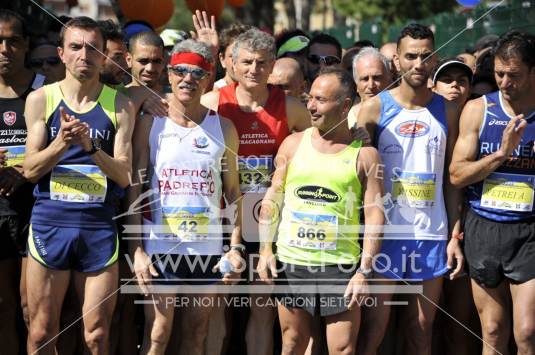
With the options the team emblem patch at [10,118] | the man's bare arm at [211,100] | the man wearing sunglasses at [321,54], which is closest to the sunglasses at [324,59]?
the man wearing sunglasses at [321,54]

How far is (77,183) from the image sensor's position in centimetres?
547

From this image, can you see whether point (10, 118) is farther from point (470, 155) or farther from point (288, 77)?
point (470, 155)

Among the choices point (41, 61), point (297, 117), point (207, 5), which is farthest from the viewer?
point (207, 5)

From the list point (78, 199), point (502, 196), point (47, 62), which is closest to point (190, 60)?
point (78, 199)

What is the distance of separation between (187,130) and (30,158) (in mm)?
989

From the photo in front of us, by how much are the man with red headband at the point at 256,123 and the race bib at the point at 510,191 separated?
4.36 feet

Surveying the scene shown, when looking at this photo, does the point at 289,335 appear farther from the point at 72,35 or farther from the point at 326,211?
the point at 72,35

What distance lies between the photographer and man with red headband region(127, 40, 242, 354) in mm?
5621

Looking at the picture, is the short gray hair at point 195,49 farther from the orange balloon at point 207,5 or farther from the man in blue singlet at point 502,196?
the orange balloon at point 207,5

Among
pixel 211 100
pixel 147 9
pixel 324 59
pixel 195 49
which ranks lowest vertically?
pixel 211 100

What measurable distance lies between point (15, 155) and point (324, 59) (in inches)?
119

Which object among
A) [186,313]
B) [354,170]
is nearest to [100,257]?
[186,313]

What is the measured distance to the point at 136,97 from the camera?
596cm

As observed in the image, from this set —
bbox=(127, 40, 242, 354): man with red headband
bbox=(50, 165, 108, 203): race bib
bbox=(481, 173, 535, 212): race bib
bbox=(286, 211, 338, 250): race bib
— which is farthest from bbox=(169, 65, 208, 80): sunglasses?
bbox=(481, 173, 535, 212): race bib
